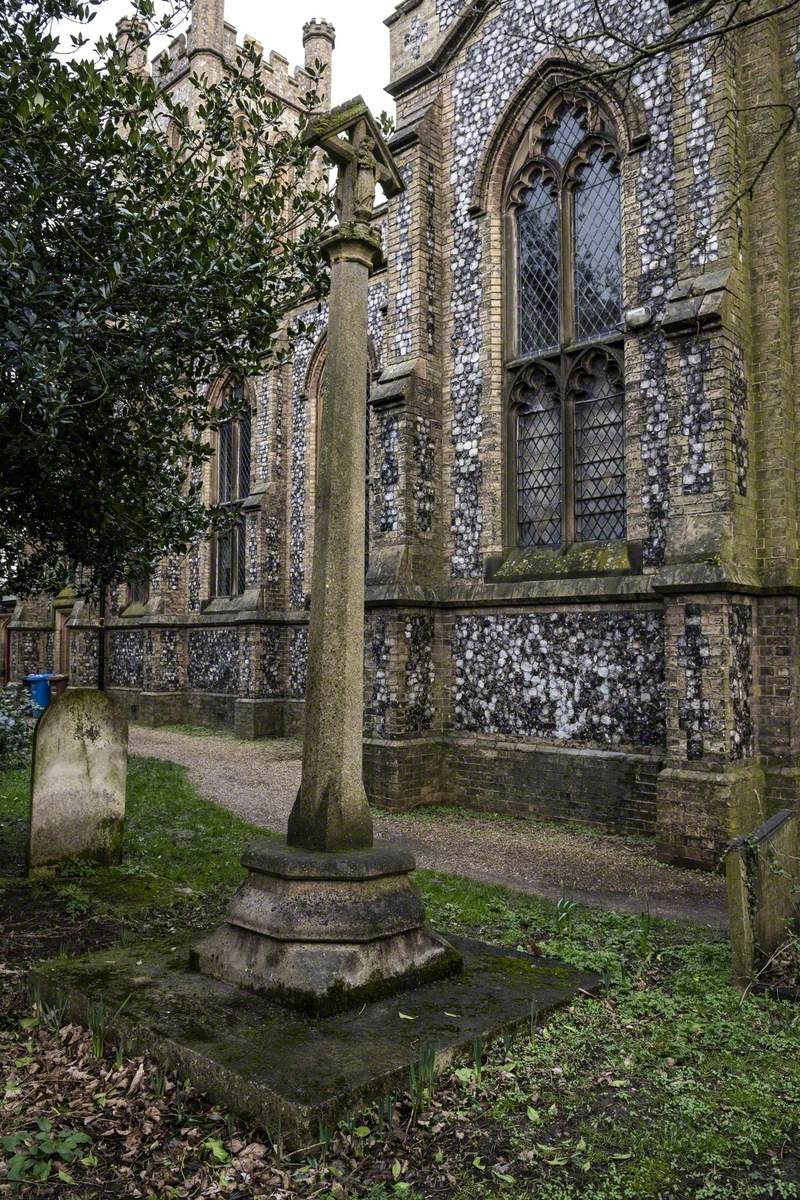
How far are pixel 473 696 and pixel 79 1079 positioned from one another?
740 cm

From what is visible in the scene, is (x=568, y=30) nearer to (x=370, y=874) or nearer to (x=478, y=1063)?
(x=370, y=874)

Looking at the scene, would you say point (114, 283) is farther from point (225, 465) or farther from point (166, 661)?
point (166, 661)

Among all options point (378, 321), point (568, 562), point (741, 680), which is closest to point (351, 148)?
point (741, 680)

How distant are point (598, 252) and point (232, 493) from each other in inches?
489

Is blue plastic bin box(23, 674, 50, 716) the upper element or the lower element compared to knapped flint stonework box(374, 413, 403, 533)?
lower

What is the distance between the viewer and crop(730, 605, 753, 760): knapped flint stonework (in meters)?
7.90

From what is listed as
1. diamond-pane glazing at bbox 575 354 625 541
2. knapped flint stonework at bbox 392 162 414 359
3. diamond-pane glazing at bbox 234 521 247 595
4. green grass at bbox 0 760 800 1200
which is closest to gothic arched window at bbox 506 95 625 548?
diamond-pane glazing at bbox 575 354 625 541

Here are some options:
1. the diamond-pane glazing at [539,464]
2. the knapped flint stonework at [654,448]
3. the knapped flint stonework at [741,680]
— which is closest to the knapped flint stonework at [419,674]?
the diamond-pane glazing at [539,464]

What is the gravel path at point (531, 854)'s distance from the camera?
22.1ft

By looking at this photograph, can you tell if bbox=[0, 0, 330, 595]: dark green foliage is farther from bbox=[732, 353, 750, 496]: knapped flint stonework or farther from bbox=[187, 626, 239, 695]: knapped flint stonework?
bbox=[187, 626, 239, 695]: knapped flint stonework

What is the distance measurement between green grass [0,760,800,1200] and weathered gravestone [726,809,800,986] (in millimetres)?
227

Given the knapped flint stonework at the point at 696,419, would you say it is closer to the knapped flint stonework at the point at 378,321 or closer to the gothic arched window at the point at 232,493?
the knapped flint stonework at the point at 378,321

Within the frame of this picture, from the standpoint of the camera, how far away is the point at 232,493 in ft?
67.6

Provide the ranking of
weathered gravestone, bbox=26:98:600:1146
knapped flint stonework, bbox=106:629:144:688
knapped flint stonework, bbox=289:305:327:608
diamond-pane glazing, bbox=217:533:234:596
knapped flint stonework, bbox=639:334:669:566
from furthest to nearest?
1. knapped flint stonework, bbox=106:629:144:688
2. diamond-pane glazing, bbox=217:533:234:596
3. knapped flint stonework, bbox=289:305:327:608
4. knapped flint stonework, bbox=639:334:669:566
5. weathered gravestone, bbox=26:98:600:1146
